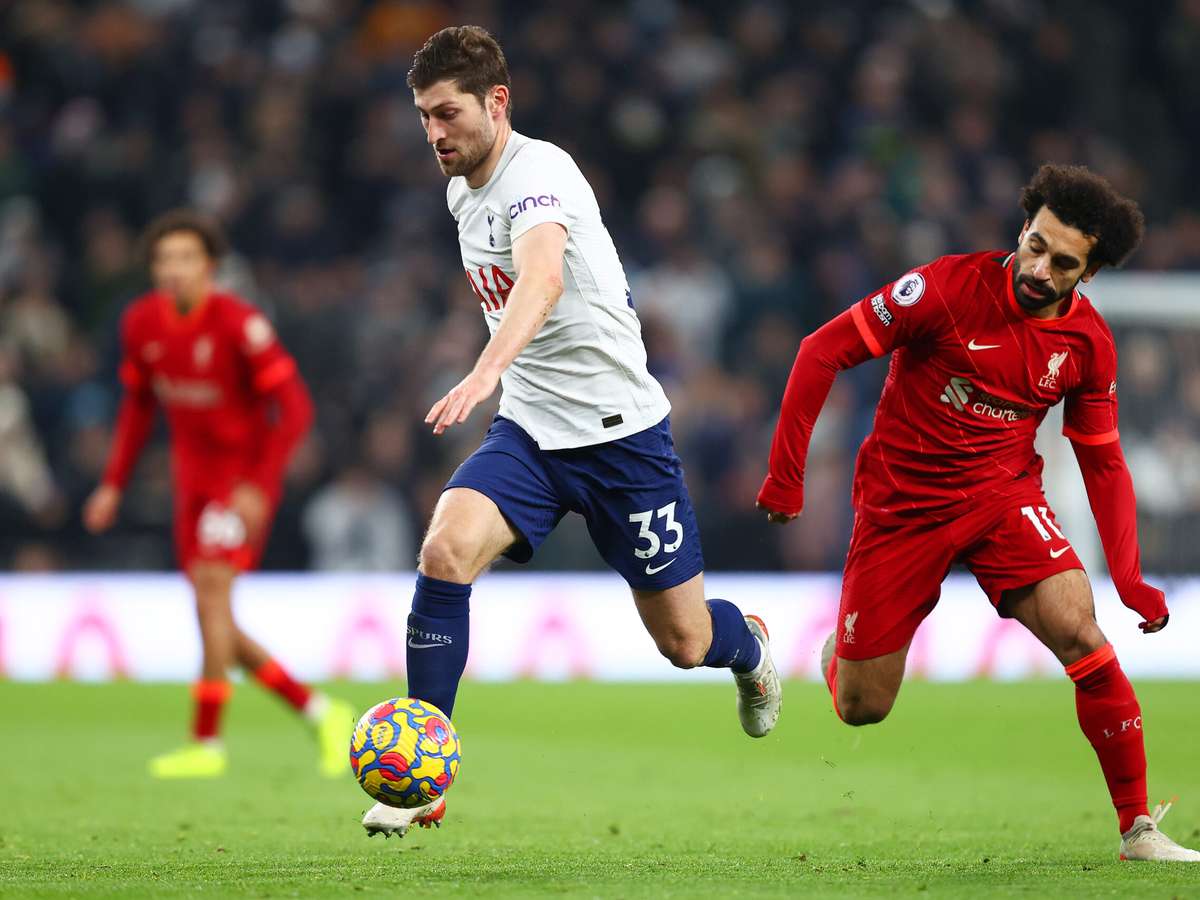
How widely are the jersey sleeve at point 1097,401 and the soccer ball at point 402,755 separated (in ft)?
7.46

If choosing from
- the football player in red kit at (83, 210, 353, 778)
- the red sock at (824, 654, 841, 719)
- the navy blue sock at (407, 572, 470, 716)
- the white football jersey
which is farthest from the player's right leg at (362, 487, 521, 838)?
the football player in red kit at (83, 210, 353, 778)

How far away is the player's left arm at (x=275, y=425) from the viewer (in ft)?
30.1

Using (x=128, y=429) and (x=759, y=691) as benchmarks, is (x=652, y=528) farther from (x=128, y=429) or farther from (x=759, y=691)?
(x=128, y=429)

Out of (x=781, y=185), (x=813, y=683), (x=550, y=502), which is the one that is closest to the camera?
(x=550, y=502)

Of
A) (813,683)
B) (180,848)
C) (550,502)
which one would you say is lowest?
(813,683)

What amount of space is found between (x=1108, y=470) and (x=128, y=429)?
210 inches

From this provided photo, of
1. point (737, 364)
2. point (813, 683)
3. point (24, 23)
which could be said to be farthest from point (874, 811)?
point (24, 23)

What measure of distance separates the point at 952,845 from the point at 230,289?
869 centimetres

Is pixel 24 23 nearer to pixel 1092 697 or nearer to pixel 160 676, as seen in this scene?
pixel 160 676

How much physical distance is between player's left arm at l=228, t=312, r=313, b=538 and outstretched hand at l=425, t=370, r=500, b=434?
4177mm

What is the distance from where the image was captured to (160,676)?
13.7 meters

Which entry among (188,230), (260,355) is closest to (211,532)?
(260,355)

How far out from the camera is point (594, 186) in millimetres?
15438

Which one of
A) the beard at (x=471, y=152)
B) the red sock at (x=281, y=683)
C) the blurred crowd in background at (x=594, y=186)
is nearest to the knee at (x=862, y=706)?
the beard at (x=471, y=152)
